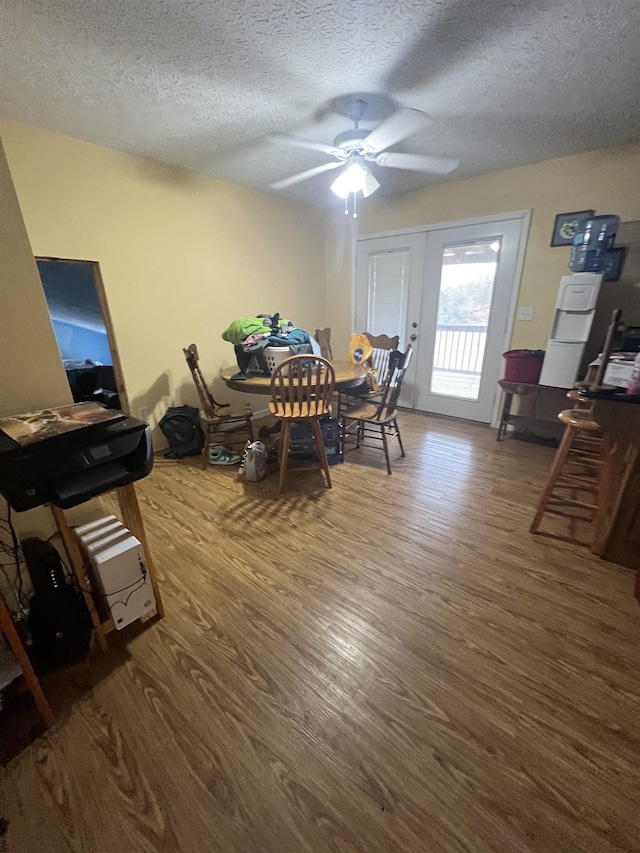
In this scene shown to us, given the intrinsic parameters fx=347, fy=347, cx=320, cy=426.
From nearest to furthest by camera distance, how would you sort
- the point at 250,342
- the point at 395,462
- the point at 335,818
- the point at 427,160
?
the point at 335,818, the point at 427,160, the point at 250,342, the point at 395,462

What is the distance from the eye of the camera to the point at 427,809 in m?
0.93

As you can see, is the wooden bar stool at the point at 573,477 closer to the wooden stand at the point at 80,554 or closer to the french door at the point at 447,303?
the french door at the point at 447,303

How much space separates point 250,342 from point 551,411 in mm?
2820

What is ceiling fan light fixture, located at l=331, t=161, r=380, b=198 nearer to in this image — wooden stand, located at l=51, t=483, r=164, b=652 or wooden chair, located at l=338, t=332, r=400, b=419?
wooden chair, located at l=338, t=332, r=400, b=419

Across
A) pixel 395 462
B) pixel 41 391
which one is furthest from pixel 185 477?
pixel 395 462

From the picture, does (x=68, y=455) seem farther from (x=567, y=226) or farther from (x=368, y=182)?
(x=567, y=226)

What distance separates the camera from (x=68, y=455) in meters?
1.07

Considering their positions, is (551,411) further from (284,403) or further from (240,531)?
(240,531)

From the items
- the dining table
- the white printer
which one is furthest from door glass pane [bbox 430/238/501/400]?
the white printer

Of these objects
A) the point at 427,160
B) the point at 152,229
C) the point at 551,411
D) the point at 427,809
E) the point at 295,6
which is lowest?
the point at 427,809

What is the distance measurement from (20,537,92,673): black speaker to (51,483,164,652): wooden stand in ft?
0.18

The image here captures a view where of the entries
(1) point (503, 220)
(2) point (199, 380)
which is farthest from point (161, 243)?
(1) point (503, 220)

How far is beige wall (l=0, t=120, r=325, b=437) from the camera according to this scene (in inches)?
89.5

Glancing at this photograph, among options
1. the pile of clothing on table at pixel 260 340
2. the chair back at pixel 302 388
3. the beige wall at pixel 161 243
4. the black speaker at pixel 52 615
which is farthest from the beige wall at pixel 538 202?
the black speaker at pixel 52 615
